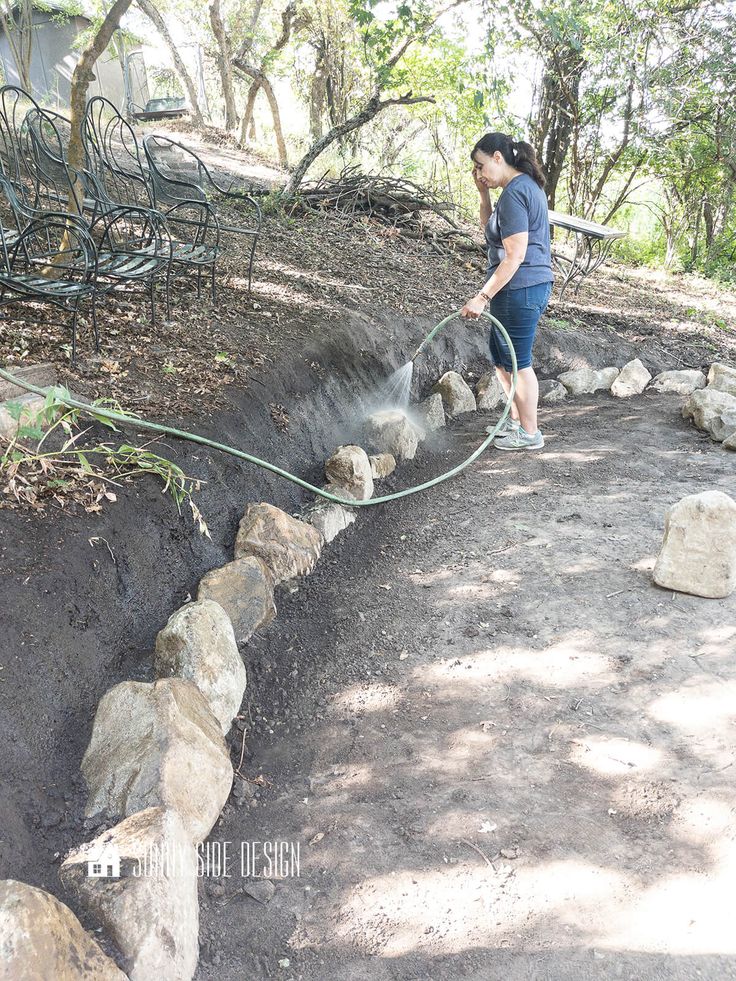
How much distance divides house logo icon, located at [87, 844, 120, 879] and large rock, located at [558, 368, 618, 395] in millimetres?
4944

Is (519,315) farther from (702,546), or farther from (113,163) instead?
(113,163)

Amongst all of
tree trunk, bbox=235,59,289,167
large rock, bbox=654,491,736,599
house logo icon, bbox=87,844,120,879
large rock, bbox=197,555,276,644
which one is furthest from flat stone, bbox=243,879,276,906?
tree trunk, bbox=235,59,289,167

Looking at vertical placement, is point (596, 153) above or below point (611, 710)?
above

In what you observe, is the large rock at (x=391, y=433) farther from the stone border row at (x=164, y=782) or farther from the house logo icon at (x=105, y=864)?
the house logo icon at (x=105, y=864)

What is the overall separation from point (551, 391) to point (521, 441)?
1253mm

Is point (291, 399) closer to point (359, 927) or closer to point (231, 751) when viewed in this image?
point (231, 751)

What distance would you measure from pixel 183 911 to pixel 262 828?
0.39 m

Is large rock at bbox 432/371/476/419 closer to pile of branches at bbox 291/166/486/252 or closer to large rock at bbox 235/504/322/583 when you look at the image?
large rock at bbox 235/504/322/583

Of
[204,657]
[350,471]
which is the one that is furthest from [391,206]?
[204,657]

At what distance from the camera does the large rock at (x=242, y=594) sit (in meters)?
2.66

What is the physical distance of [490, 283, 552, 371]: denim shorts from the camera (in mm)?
4043

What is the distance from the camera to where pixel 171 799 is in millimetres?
1863

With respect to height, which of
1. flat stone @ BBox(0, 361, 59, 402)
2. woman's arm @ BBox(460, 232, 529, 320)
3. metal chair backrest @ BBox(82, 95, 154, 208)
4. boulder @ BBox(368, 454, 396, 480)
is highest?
metal chair backrest @ BBox(82, 95, 154, 208)

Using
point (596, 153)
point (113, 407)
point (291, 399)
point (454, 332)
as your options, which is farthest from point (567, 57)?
point (113, 407)
